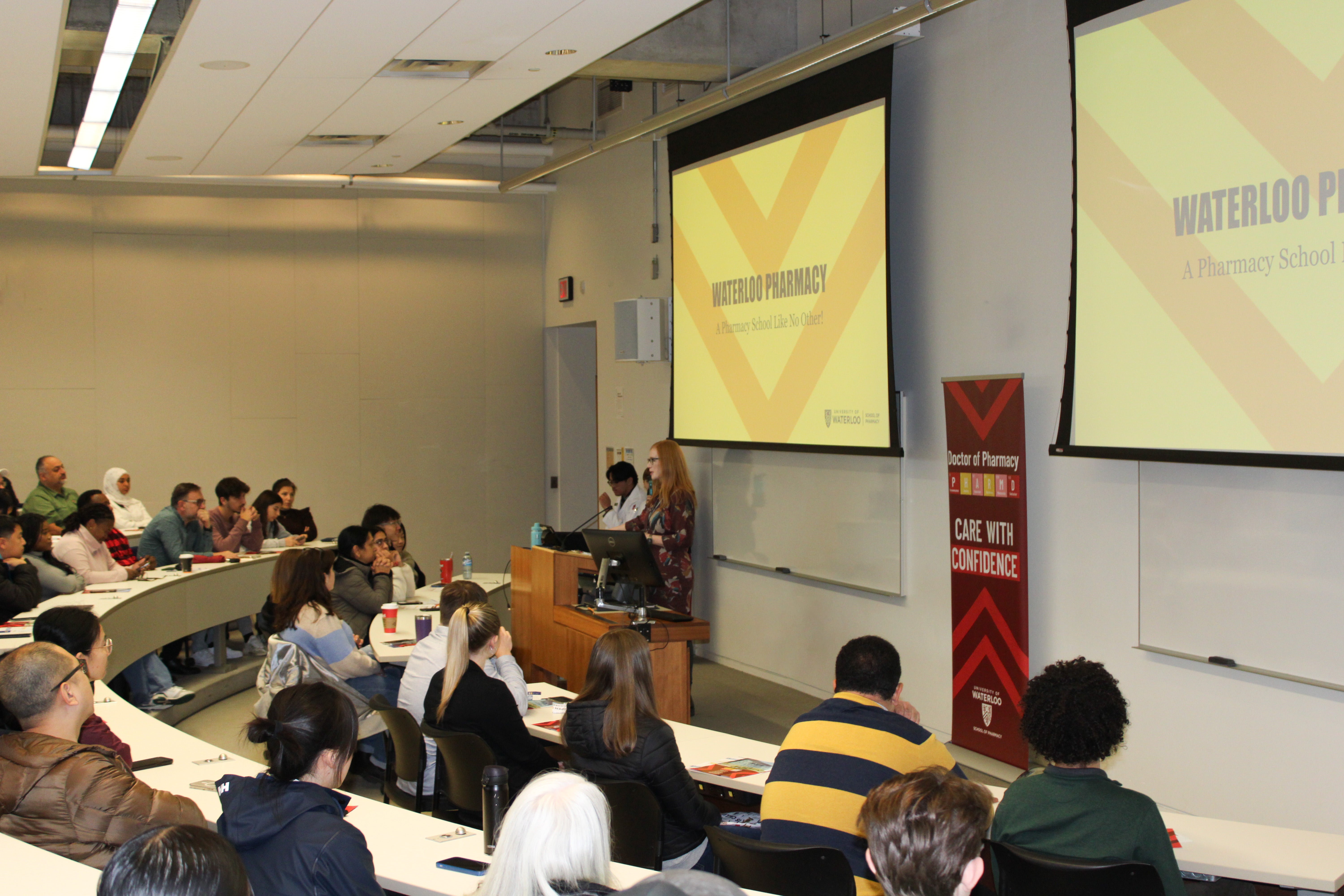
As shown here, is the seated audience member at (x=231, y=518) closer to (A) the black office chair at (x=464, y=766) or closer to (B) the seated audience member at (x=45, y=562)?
(B) the seated audience member at (x=45, y=562)

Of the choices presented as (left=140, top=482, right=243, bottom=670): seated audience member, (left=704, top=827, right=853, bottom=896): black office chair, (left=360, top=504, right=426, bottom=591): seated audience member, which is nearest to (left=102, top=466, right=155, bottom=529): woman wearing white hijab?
(left=140, top=482, right=243, bottom=670): seated audience member

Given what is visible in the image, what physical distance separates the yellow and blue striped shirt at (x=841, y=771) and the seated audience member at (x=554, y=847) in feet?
3.25

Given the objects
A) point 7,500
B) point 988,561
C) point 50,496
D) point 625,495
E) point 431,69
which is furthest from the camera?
point 50,496

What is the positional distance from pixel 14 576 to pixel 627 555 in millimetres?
3141

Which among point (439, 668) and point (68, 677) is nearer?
point (68, 677)

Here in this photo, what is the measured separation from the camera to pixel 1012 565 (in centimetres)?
506

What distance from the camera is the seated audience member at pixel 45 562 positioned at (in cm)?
635

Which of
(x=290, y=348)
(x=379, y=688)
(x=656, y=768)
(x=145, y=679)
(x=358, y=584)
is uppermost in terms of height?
(x=290, y=348)

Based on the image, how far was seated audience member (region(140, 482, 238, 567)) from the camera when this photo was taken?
7805 millimetres

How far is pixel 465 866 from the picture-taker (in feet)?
8.75

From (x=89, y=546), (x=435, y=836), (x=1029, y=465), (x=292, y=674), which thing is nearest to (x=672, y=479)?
(x=1029, y=465)

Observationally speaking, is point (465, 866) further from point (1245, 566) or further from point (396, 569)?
point (396, 569)

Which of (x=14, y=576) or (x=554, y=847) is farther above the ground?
(x=554, y=847)

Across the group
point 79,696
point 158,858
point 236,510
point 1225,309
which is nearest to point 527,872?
point 158,858
